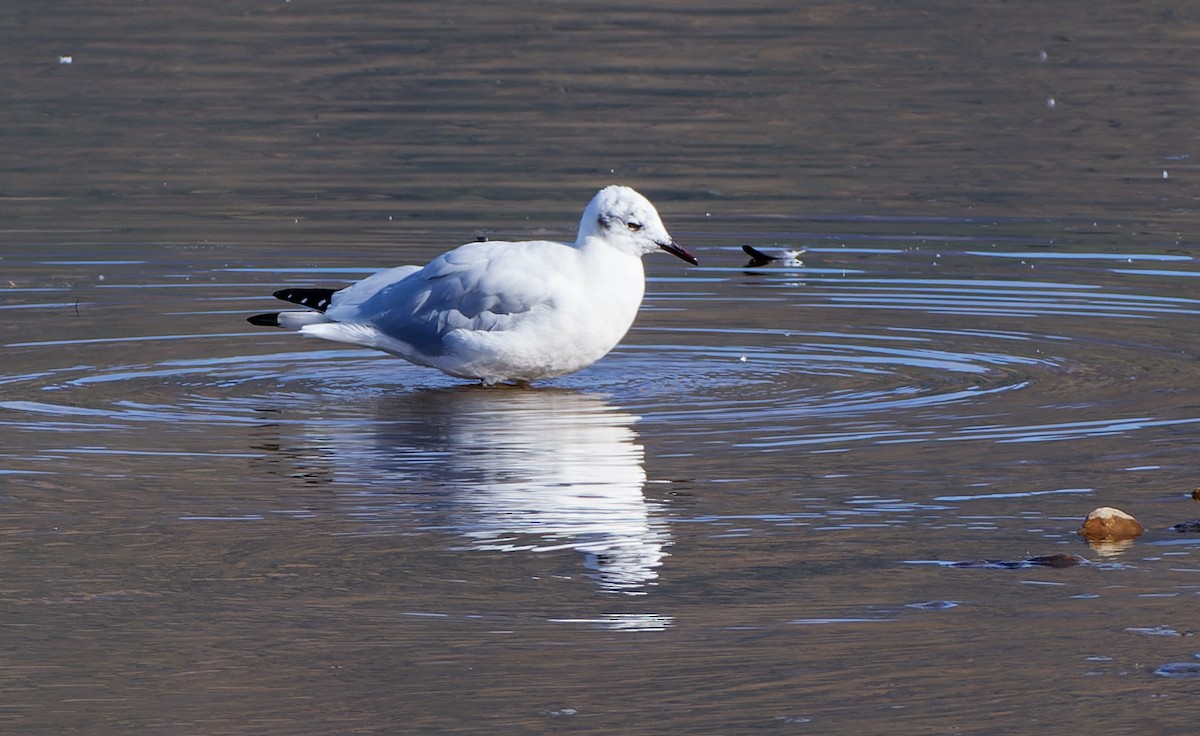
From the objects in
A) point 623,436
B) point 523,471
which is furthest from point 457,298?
point 523,471

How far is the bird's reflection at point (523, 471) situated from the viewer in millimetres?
6703

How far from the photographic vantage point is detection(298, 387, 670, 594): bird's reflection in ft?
22.0

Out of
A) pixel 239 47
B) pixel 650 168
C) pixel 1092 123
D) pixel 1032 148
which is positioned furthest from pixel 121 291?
pixel 239 47

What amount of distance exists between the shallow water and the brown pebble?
0.06m

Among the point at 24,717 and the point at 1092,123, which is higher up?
the point at 1092,123

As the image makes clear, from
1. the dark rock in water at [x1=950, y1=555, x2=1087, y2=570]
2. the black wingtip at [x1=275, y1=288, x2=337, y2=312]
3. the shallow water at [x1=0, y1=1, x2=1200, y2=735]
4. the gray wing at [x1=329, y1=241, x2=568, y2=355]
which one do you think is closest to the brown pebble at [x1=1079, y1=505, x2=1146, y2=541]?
the shallow water at [x1=0, y1=1, x2=1200, y2=735]

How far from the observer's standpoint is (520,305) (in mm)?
9844

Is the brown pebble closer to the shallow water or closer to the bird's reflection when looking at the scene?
the shallow water

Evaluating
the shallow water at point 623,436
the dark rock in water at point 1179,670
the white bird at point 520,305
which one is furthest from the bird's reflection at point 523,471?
the dark rock in water at point 1179,670

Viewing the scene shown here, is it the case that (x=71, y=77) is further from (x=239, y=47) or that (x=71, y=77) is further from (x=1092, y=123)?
(x=1092, y=123)

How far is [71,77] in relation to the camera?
75.4 feet

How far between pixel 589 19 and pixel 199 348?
724 inches

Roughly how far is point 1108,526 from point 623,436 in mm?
2374

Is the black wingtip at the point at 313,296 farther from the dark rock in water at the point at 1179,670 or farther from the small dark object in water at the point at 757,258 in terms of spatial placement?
the dark rock in water at the point at 1179,670
